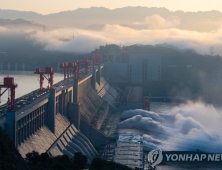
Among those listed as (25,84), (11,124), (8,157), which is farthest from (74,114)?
(25,84)

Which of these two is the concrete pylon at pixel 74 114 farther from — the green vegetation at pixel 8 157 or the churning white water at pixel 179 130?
the green vegetation at pixel 8 157

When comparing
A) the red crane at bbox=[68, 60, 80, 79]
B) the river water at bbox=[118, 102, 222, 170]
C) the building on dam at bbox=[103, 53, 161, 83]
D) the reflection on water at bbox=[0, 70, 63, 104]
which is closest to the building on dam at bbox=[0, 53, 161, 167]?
the red crane at bbox=[68, 60, 80, 79]

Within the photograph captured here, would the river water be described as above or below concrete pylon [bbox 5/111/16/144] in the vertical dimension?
below

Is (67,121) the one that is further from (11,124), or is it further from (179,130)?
(11,124)

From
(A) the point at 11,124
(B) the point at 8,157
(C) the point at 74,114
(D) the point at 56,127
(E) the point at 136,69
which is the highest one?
(E) the point at 136,69

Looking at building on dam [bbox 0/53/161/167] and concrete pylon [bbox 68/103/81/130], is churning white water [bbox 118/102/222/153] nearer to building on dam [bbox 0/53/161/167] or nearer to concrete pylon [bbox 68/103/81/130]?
building on dam [bbox 0/53/161/167]

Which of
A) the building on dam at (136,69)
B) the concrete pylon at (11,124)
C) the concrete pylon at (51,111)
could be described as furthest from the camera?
the building on dam at (136,69)

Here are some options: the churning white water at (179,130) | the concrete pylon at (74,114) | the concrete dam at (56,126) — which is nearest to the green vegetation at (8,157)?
the concrete dam at (56,126)
